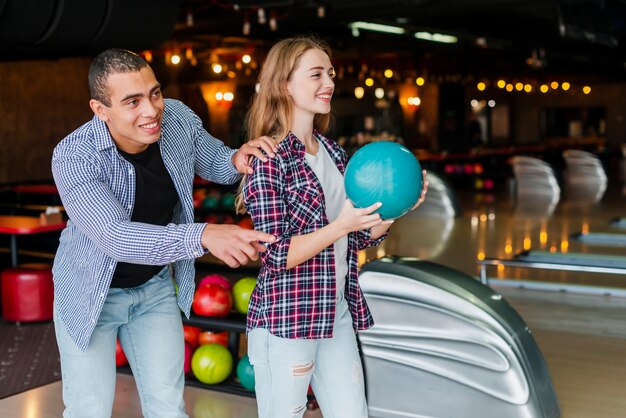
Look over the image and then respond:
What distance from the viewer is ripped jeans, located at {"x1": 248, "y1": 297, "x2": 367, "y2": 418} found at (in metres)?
2.37

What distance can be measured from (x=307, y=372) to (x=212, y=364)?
2.20 meters

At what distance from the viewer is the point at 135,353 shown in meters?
2.61

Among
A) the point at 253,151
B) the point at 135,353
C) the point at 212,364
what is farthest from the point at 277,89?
the point at 212,364

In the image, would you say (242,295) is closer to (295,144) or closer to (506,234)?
(295,144)

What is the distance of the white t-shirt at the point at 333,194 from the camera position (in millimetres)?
2441

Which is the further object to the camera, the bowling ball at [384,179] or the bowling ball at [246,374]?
the bowling ball at [246,374]

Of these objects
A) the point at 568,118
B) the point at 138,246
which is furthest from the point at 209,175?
the point at 568,118

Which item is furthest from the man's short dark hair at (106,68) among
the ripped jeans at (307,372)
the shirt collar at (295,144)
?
the ripped jeans at (307,372)

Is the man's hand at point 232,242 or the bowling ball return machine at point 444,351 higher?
the man's hand at point 232,242

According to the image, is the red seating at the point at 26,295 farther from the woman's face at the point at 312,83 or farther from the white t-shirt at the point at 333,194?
the woman's face at the point at 312,83

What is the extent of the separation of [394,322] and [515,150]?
1744 centimetres

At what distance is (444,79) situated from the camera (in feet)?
66.3

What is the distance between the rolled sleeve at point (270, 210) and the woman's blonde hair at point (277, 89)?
0.52ft

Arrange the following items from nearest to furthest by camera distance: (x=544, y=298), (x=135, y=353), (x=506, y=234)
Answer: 1. (x=135, y=353)
2. (x=544, y=298)
3. (x=506, y=234)
